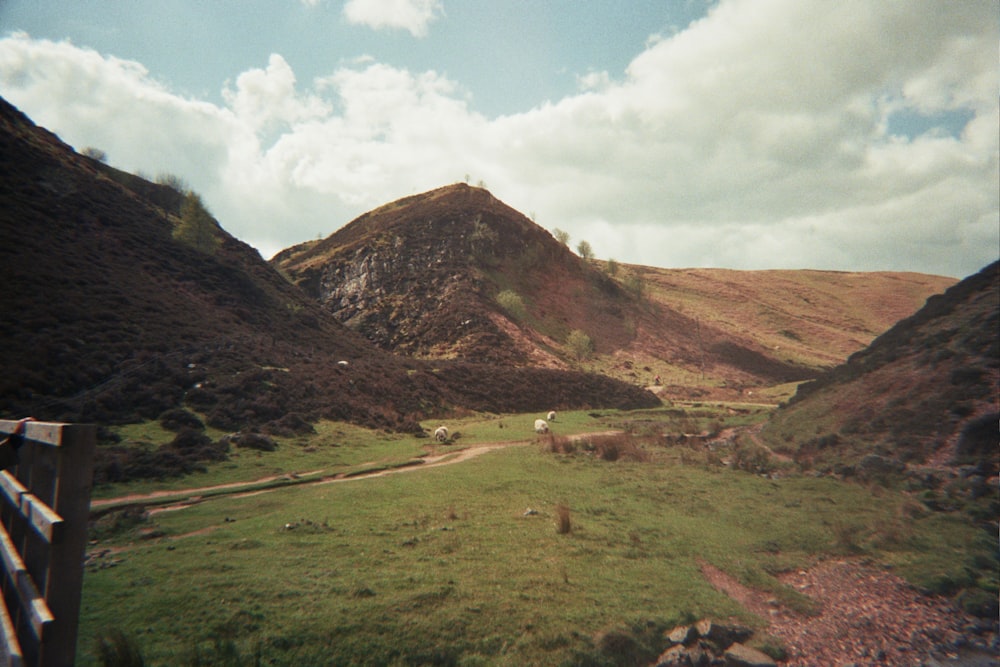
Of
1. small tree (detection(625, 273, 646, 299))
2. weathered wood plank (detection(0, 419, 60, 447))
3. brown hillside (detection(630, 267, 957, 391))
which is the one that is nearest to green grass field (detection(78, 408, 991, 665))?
weathered wood plank (detection(0, 419, 60, 447))

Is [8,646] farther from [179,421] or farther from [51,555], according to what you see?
[179,421]

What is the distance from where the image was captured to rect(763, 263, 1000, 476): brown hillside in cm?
1565

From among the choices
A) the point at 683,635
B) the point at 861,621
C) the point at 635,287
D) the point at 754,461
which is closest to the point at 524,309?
the point at 635,287

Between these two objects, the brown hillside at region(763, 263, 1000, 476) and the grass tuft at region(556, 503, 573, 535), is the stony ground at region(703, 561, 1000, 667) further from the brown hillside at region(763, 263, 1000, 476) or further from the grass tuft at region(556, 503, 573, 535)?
the brown hillside at region(763, 263, 1000, 476)

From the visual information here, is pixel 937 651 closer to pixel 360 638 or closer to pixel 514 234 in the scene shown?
pixel 360 638

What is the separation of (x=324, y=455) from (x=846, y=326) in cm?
11408

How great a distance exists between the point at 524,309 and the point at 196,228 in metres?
41.9

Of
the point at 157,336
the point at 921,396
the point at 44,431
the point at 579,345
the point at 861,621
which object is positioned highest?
the point at 579,345

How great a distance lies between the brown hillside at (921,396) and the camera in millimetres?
15648

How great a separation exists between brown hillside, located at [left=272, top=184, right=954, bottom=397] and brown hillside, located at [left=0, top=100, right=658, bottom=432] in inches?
451

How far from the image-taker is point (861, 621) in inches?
327

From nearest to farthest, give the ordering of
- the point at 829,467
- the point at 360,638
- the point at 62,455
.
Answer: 1. the point at 62,455
2. the point at 360,638
3. the point at 829,467

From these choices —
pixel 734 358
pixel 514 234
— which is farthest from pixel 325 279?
pixel 734 358

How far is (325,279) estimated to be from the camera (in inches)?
2899
